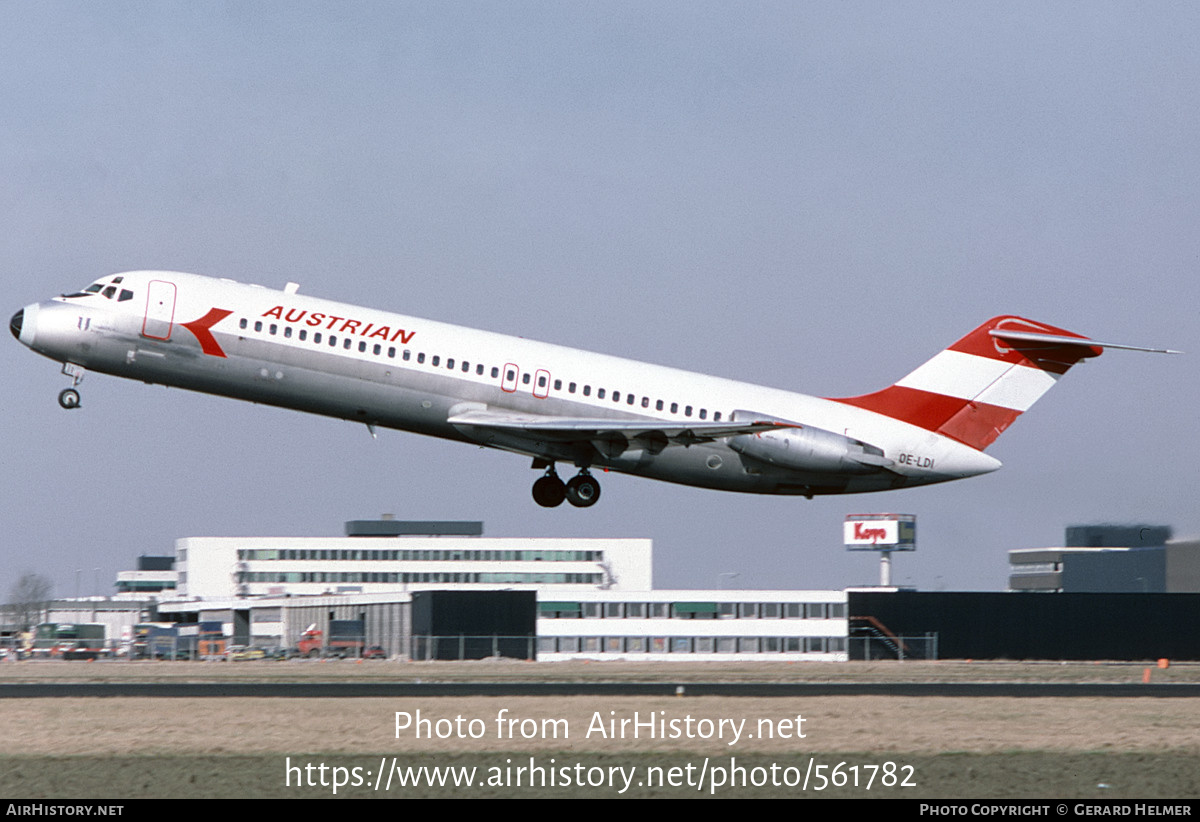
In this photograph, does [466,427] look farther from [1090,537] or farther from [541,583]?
[541,583]

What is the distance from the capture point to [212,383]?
1453 inches

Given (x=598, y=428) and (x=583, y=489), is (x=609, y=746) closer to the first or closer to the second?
(x=598, y=428)

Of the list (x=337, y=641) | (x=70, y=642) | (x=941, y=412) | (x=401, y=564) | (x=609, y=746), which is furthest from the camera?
(x=401, y=564)

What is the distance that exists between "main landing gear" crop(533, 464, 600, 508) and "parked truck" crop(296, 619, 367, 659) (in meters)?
33.7

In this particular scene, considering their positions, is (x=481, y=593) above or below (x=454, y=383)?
below

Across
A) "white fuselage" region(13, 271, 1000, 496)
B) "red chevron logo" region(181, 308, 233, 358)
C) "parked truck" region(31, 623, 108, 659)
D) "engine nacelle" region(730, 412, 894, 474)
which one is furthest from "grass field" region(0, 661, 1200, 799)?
"parked truck" region(31, 623, 108, 659)

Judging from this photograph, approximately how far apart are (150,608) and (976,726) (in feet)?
323

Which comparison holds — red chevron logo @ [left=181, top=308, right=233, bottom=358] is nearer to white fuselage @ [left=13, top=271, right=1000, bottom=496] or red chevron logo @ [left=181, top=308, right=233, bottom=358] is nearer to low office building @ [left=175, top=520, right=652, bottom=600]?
white fuselage @ [left=13, top=271, right=1000, bottom=496]

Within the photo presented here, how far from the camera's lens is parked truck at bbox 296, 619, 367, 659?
244 ft

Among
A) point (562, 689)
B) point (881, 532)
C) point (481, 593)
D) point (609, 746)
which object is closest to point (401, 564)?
point (881, 532)

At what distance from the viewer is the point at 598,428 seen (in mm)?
36562

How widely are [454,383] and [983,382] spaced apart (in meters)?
15.4
